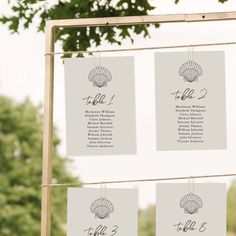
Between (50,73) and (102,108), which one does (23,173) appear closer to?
(50,73)

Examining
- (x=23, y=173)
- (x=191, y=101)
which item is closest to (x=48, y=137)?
(x=191, y=101)

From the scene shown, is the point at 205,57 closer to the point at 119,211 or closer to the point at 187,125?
the point at 187,125

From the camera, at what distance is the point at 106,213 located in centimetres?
392

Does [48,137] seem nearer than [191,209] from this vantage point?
No

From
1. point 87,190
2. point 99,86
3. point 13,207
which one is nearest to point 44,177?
point 87,190

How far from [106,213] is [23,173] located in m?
17.8

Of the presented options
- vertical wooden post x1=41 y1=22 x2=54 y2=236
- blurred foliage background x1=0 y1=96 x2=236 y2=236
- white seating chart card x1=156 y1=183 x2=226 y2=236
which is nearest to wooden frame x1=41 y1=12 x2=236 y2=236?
vertical wooden post x1=41 y1=22 x2=54 y2=236

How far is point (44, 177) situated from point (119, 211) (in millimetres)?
459

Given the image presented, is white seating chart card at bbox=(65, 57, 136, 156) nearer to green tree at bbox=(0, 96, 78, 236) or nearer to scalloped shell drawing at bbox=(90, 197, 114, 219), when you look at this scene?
scalloped shell drawing at bbox=(90, 197, 114, 219)

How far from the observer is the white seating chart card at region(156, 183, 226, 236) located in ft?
12.7

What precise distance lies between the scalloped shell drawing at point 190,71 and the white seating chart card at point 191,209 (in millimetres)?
578

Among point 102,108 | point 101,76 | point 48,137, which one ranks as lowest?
point 48,137

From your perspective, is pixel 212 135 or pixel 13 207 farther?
pixel 13 207

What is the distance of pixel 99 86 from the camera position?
3.96m
